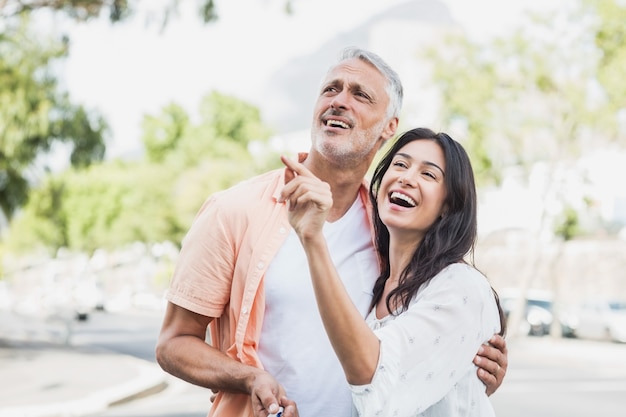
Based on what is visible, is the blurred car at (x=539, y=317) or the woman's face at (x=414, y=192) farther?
the blurred car at (x=539, y=317)

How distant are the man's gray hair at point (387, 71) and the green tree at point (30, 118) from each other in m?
16.0

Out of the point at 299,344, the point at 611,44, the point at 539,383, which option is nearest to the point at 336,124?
the point at 299,344

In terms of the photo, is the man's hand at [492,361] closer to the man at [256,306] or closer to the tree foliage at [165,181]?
the man at [256,306]

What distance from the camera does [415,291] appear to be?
269 centimetres

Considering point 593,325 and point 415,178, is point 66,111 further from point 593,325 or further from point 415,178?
point 415,178

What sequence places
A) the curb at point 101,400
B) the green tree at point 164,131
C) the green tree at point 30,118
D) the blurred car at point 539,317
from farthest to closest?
the green tree at point 164,131 → the blurred car at point 539,317 → the green tree at point 30,118 → the curb at point 101,400

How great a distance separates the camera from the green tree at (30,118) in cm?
1991

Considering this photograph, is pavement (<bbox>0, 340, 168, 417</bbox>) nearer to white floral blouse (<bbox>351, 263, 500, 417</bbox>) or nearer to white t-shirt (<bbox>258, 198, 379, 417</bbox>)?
white t-shirt (<bbox>258, 198, 379, 417</bbox>)

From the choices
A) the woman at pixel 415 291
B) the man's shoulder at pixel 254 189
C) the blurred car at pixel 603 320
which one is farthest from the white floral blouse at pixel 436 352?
the blurred car at pixel 603 320

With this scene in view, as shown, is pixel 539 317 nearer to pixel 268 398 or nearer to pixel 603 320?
pixel 603 320

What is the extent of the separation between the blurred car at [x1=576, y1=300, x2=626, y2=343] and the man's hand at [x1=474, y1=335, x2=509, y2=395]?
1093 inches

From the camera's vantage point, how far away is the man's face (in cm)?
307

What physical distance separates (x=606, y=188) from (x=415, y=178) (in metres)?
43.7

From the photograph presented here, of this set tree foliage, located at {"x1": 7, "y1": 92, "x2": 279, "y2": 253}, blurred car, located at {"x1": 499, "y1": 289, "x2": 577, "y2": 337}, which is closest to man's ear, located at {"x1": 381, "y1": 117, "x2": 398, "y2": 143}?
blurred car, located at {"x1": 499, "y1": 289, "x2": 577, "y2": 337}
